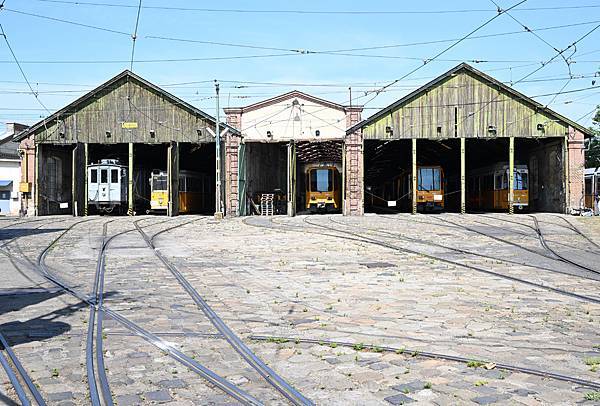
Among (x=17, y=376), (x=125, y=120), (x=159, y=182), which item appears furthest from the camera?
(x=159, y=182)

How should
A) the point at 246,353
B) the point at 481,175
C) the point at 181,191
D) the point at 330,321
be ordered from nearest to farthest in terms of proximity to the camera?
the point at 246,353, the point at 330,321, the point at 181,191, the point at 481,175

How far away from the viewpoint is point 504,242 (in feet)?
62.0

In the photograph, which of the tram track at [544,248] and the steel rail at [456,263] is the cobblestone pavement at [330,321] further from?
the tram track at [544,248]

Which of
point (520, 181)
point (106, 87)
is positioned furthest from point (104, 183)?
point (520, 181)

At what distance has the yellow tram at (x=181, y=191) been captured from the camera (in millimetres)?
38875

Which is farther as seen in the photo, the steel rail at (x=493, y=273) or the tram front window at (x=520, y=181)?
the tram front window at (x=520, y=181)

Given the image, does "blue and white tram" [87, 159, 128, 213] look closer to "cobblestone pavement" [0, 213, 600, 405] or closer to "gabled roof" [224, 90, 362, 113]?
"gabled roof" [224, 90, 362, 113]

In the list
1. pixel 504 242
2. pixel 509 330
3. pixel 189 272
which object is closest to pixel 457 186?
pixel 504 242

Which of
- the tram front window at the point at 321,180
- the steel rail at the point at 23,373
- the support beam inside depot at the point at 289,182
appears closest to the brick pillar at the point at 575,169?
the support beam inside depot at the point at 289,182

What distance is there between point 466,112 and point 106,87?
20.2 metres

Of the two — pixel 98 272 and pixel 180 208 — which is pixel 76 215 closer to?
pixel 180 208

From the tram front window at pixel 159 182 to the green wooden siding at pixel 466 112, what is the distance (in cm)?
1404

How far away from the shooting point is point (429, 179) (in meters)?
37.2

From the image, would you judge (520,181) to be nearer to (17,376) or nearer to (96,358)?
(96,358)
